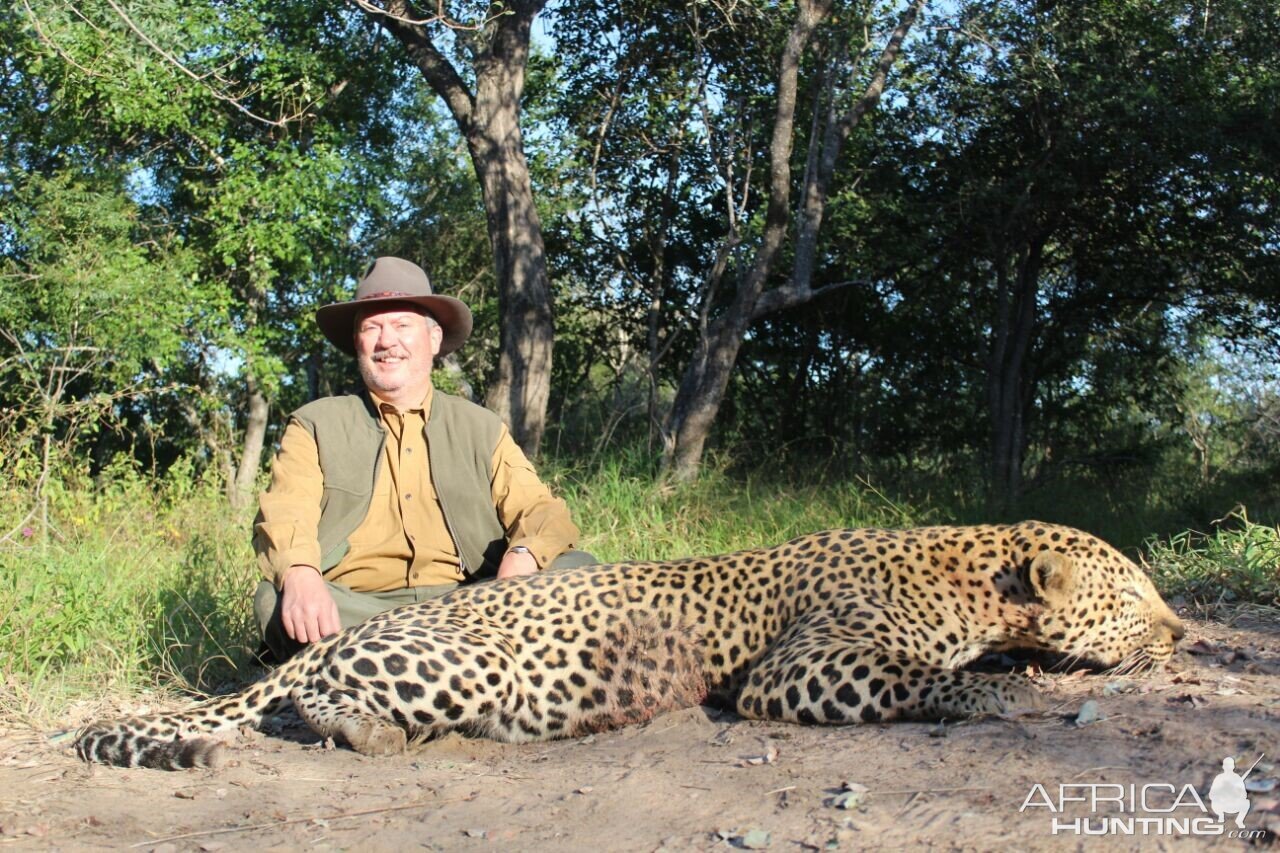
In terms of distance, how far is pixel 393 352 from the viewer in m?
5.06

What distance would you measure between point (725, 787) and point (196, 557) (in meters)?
4.09

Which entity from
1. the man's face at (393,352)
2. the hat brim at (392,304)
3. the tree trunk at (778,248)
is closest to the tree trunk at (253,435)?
the tree trunk at (778,248)

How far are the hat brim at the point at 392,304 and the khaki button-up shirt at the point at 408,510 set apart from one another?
0.36 meters

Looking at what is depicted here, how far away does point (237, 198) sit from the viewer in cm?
1015

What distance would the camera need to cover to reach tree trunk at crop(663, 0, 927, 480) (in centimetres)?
1003

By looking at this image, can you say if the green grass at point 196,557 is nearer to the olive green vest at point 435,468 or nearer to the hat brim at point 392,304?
the olive green vest at point 435,468

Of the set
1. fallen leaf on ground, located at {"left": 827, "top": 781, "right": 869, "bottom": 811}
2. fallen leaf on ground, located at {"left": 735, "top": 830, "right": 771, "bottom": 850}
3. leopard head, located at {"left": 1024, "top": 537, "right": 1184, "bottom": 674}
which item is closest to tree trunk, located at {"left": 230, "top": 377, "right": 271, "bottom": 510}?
leopard head, located at {"left": 1024, "top": 537, "right": 1184, "bottom": 674}

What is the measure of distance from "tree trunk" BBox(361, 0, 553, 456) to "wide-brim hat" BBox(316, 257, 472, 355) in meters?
4.39

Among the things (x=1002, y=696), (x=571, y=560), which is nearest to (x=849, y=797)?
(x=1002, y=696)

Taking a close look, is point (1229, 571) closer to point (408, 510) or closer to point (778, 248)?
point (408, 510)

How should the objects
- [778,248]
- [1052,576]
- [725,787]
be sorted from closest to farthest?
[725,787], [1052,576], [778,248]

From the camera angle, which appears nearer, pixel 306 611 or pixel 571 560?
pixel 306 611

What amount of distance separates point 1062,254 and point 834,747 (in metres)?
10.1

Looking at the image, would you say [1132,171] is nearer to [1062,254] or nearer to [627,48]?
[1062,254]
